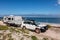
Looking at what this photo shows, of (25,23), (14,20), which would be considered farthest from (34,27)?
(14,20)

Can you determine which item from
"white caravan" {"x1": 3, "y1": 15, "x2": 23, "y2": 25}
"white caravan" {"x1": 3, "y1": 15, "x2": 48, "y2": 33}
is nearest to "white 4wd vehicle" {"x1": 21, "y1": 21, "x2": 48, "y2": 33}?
"white caravan" {"x1": 3, "y1": 15, "x2": 48, "y2": 33}

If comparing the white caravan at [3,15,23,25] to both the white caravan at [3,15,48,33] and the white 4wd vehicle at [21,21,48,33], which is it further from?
the white 4wd vehicle at [21,21,48,33]

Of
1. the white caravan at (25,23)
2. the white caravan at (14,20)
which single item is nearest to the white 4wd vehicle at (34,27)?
the white caravan at (25,23)

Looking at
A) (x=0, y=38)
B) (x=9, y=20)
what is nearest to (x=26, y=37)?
(x=0, y=38)

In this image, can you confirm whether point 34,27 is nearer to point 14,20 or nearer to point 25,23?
point 25,23

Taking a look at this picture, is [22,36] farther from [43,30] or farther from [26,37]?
[43,30]

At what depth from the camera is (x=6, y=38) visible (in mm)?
16969

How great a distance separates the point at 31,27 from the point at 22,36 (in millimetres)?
9592

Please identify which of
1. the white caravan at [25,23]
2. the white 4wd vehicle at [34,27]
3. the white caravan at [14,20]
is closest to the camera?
the white 4wd vehicle at [34,27]

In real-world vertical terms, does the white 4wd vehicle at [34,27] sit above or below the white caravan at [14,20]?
below

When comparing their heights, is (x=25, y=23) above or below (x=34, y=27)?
above

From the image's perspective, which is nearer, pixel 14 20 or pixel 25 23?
pixel 25 23

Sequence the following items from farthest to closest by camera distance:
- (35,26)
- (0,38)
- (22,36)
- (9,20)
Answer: (9,20) → (35,26) → (22,36) → (0,38)

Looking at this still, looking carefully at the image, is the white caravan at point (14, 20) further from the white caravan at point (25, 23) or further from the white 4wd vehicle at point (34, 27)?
the white 4wd vehicle at point (34, 27)
